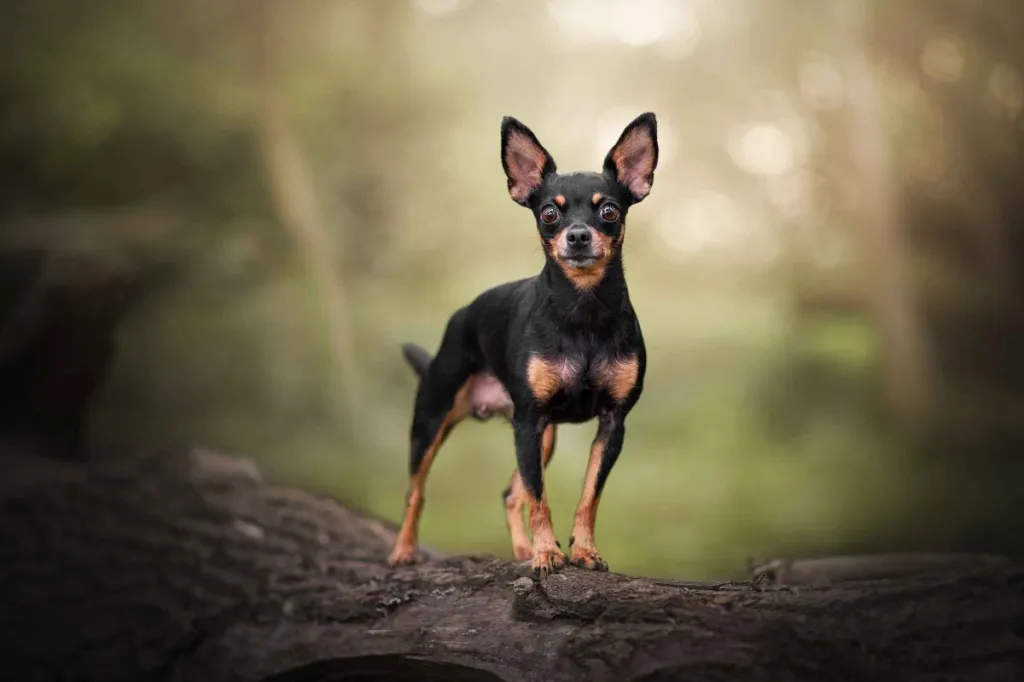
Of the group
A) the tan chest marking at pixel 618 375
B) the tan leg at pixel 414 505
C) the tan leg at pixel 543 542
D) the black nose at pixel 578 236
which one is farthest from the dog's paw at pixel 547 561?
the black nose at pixel 578 236

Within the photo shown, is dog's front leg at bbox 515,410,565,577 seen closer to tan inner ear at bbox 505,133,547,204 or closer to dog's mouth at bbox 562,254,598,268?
dog's mouth at bbox 562,254,598,268

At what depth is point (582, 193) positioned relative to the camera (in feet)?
12.0

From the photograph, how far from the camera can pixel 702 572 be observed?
6.14m

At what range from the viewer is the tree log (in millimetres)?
3178

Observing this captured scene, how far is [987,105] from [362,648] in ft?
16.8

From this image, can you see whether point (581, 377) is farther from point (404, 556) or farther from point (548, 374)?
point (404, 556)

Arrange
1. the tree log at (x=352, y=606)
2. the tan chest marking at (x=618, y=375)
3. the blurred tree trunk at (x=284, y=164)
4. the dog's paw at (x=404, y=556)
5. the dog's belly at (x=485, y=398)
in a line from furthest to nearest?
the blurred tree trunk at (x=284, y=164) → the dog's paw at (x=404, y=556) → the dog's belly at (x=485, y=398) → the tan chest marking at (x=618, y=375) → the tree log at (x=352, y=606)

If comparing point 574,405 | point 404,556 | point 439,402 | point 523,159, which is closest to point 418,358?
point 439,402

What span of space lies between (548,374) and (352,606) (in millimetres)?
1495

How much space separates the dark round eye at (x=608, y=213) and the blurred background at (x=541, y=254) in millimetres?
2921

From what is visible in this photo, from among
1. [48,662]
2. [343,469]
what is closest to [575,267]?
[48,662]

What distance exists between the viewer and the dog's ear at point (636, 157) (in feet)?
12.3

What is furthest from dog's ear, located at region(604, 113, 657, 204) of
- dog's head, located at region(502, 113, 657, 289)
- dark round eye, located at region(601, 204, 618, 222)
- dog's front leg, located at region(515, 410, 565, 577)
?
dog's front leg, located at region(515, 410, 565, 577)

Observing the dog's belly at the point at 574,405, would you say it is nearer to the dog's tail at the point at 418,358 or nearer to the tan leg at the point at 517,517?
the tan leg at the point at 517,517
